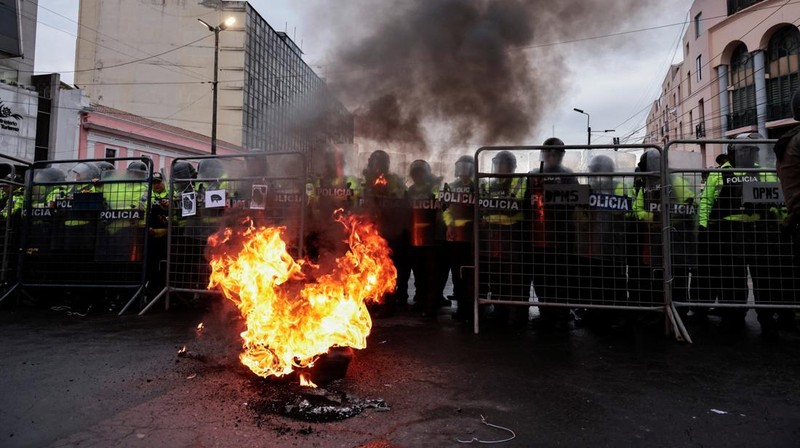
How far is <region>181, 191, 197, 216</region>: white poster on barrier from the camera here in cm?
634

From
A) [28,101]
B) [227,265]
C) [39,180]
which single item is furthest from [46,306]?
[28,101]

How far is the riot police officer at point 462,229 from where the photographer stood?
576 cm

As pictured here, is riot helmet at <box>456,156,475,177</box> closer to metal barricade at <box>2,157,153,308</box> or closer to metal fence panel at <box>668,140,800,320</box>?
metal fence panel at <box>668,140,800,320</box>

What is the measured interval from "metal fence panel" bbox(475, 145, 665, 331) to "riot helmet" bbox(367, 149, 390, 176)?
134cm

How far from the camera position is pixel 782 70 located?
24750mm

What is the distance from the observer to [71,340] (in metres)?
4.77

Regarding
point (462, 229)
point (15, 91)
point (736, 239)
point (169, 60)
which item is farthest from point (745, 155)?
point (169, 60)

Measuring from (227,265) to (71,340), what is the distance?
6.01 ft

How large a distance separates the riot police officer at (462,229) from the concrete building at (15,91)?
2444 centimetres

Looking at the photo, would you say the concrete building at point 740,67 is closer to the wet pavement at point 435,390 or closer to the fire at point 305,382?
the wet pavement at point 435,390

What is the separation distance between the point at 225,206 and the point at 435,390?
167 inches

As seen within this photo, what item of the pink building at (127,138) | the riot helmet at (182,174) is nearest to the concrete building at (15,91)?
the pink building at (127,138)

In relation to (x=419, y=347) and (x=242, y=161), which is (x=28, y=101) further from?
(x=419, y=347)

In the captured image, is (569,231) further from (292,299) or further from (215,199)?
(215,199)
